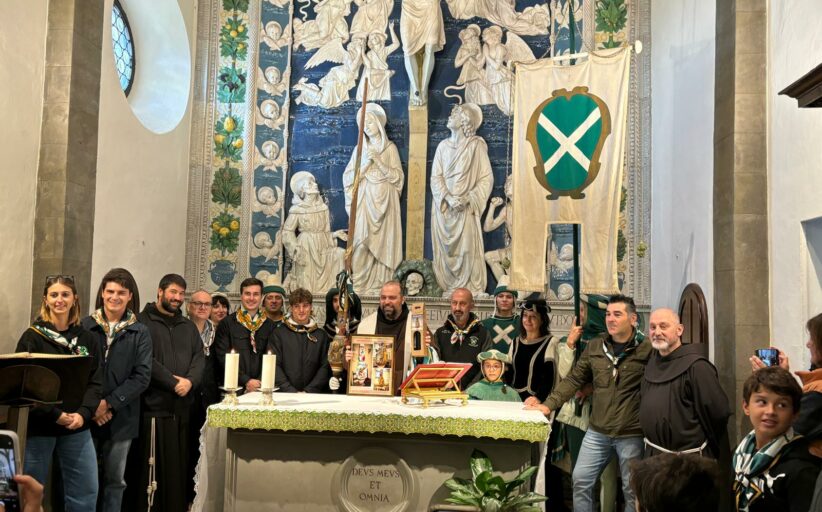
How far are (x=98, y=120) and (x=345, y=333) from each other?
3326 mm

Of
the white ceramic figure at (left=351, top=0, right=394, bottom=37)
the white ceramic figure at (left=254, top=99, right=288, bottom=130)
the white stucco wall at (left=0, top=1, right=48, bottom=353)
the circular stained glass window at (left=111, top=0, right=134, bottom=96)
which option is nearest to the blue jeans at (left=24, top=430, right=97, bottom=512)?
the white stucco wall at (left=0, top=1, right=48, bottom=353)

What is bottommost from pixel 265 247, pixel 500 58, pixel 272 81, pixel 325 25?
pixel 265 247

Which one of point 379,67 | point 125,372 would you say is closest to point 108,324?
point 125,372

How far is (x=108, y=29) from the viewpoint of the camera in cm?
798

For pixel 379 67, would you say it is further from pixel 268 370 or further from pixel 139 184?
pixel 268 370

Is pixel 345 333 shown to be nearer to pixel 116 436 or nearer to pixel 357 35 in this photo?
pixel 116 436

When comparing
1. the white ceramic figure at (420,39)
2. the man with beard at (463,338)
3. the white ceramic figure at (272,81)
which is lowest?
the man with beard at (463,338)

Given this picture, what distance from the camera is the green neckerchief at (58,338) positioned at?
499 cm

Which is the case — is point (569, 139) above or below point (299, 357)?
above

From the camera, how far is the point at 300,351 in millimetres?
6328

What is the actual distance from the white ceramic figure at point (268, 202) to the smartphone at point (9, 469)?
733 cm

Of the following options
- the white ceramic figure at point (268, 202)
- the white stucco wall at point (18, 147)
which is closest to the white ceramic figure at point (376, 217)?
the white ceramic figure at point (268, 202)

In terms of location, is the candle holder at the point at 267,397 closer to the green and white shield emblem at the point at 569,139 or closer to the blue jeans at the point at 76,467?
the blue jeans at the point at 76,467

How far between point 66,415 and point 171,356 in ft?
3.87
